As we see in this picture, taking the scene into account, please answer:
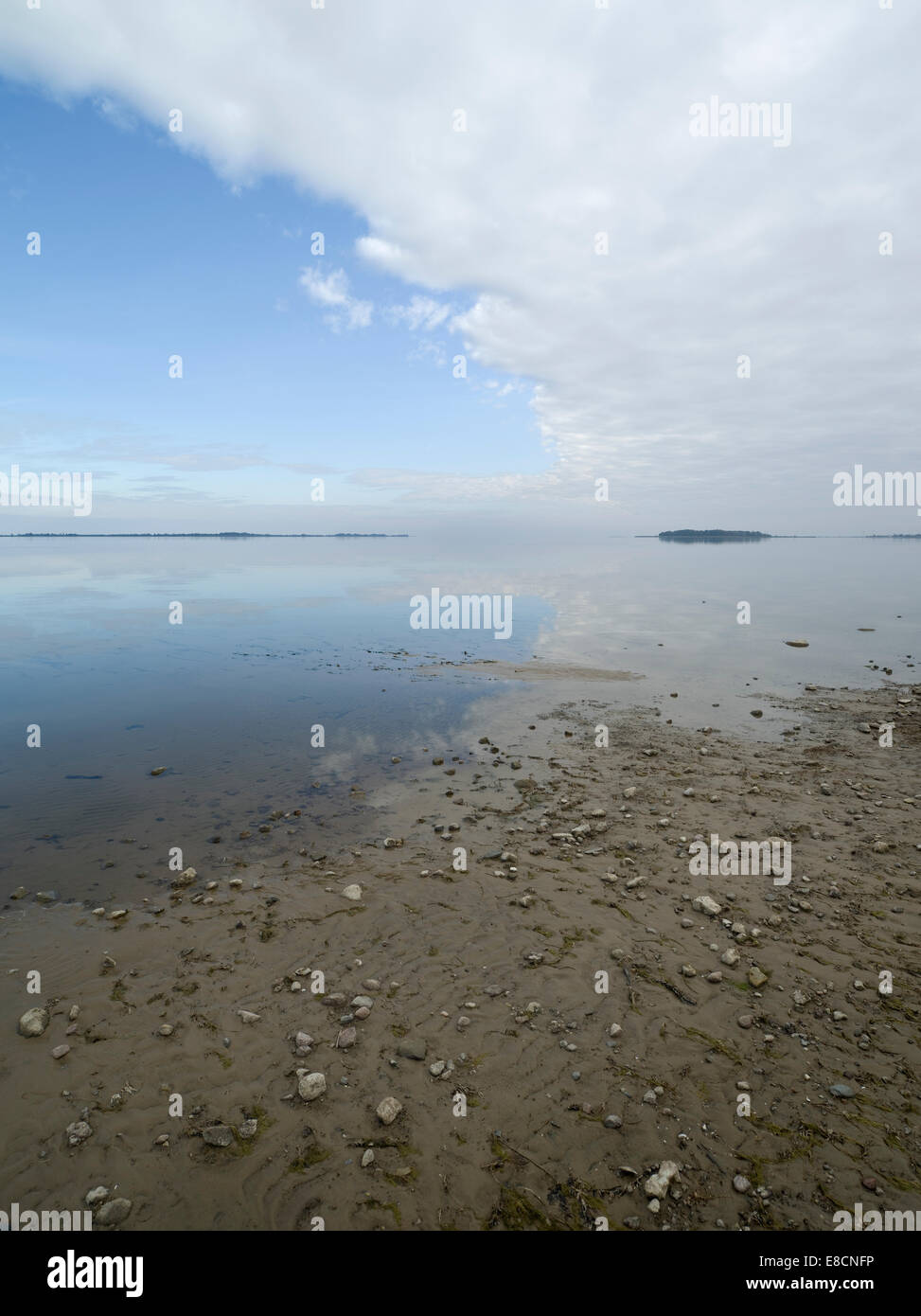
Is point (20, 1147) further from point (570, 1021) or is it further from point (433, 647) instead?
point (433, 647)

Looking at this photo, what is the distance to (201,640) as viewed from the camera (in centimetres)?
3194

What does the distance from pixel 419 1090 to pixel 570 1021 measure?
6.89 ft

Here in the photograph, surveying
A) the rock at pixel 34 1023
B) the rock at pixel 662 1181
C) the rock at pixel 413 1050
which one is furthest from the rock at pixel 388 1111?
the rock at pixel 34 1023

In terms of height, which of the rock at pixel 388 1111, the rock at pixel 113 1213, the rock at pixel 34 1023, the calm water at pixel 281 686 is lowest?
the rock at pixel 113 1213

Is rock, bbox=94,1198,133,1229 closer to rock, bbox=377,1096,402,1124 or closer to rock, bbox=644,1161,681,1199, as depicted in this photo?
rock, bbox=377,1096,402,1124

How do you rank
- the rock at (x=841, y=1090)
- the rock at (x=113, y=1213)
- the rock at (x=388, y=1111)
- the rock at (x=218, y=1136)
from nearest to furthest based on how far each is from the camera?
1. the rock at (x=113, y=1213)
2. the rock at (x=218, y=1136)
3. the rock at (x=388, y=1111)
4. the rock at (x=841, y=1090)

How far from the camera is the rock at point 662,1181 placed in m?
5.23

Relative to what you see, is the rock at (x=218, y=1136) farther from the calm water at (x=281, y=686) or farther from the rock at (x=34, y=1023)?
the calm water at (x=281, y=686)

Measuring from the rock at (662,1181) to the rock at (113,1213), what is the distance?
4.77m

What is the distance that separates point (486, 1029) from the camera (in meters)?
7.21

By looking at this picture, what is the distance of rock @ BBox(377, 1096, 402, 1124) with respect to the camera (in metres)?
6.00

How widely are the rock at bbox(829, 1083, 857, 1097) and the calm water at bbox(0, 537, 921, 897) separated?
32.5 feet

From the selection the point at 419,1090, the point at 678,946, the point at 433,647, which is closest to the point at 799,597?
the point at 433,647

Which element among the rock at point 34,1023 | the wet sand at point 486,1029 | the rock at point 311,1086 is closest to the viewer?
the wet sand at point 486,1029
